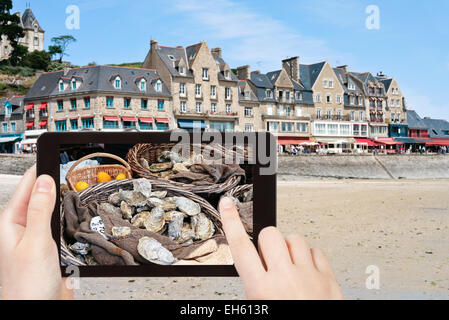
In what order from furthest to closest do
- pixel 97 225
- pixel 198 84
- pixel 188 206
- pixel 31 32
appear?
pixel 31 32 → pixel 198 84 → pixel 188 206 → pixel 97 225

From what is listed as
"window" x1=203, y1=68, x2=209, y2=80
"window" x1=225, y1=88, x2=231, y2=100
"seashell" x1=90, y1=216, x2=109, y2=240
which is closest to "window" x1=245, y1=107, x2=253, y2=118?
"window" x1=225, y1=88, x2=231, y2=100

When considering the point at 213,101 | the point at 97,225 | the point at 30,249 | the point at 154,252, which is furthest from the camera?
the point at 213,101

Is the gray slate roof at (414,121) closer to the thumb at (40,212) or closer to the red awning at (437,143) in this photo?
the red awning at (437,143)

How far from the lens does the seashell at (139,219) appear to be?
167 cm

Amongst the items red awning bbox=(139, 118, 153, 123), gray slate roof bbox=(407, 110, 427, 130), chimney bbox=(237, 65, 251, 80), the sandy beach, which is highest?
chimney bbox=(237, 65, 251, 80)

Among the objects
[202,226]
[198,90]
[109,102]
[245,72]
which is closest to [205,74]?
[198,90]

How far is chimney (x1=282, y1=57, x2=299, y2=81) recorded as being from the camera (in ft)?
178

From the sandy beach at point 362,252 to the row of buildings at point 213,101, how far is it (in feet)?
74.2

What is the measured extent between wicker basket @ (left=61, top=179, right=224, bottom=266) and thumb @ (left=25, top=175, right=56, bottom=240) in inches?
16.9

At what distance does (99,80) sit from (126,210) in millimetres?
40991

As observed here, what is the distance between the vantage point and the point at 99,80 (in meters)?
40.5

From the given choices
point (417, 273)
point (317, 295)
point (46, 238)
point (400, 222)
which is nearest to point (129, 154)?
point (46, 238)

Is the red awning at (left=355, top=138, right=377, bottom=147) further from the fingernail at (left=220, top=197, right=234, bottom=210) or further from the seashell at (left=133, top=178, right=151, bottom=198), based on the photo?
the fingernail at (left=220, top=197, right=234, bottom=210)

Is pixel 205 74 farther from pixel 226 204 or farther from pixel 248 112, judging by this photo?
pixel 226 204
